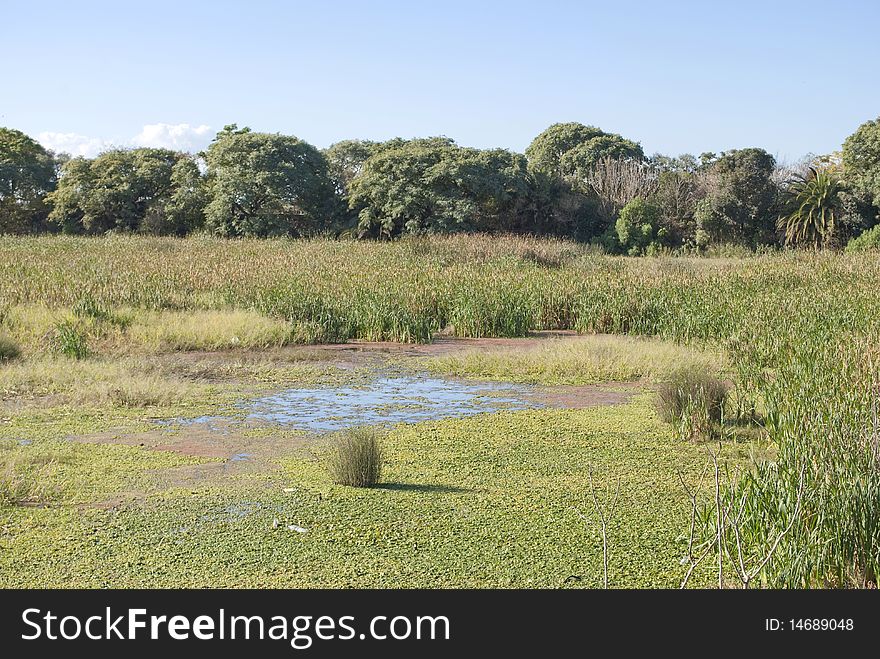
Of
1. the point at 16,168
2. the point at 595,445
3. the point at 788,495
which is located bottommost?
the point at 595,445

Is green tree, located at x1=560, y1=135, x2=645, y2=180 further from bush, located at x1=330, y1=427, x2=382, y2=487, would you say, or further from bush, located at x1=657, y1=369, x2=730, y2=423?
bush, located at x1=330, y1=427, x2=382, y2=487

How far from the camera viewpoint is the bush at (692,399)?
26.5 feet

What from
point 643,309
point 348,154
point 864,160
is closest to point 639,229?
point 864,160

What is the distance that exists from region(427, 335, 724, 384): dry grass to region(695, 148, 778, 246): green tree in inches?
1015

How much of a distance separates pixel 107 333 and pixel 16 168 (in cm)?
3254

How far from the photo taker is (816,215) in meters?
35.6

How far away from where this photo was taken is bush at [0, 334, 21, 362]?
11570 mm

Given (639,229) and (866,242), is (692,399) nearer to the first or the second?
(866,242)

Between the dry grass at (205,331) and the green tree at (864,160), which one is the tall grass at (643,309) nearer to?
the dry grass at (205,331)

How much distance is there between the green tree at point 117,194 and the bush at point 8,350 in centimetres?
2684
